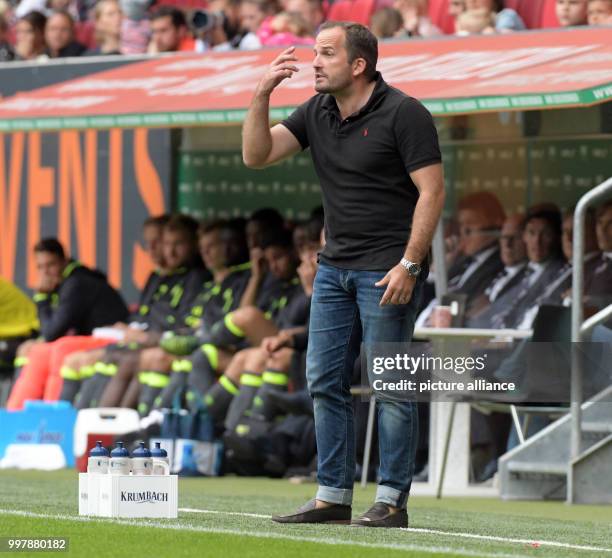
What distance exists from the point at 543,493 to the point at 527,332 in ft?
2.89

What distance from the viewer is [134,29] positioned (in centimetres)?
1570

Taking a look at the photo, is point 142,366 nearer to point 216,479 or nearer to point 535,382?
point 216,479

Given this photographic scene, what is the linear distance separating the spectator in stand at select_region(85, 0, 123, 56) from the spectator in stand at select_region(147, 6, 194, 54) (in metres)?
1.05

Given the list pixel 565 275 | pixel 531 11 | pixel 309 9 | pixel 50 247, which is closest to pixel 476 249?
pixel 565 275

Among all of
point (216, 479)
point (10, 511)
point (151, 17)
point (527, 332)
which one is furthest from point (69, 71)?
point (10, 511)

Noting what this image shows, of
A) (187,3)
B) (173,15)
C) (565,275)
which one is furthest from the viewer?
(187,3)

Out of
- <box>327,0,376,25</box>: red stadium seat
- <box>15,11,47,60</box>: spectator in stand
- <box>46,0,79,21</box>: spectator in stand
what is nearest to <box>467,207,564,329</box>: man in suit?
<box>327,0,376,25</box>: red stadium seat

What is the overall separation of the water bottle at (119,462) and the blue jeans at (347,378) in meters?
0.73

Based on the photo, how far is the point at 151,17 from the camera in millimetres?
15477

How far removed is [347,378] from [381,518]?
535 millimetres

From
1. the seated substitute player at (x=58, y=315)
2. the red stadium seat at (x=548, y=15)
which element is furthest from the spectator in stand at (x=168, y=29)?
the red stadium seat at (x=548, y=15)

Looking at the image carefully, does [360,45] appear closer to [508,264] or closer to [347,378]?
[347,378]

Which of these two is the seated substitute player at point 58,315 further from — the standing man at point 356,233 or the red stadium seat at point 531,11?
the standing man at point 356,233

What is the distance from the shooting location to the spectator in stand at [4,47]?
55.8 feet
